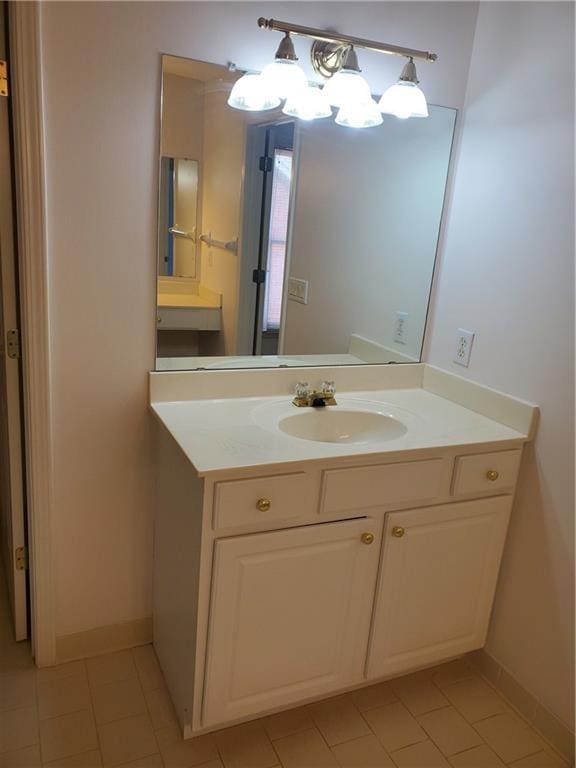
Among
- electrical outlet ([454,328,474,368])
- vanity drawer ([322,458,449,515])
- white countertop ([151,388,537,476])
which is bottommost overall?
vanity drawer ([322,458,449,515])

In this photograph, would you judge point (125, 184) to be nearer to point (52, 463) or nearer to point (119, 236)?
point (119, 236)

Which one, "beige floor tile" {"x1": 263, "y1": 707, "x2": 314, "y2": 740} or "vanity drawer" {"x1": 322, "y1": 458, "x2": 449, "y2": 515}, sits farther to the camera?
"beige floor tile" {"x1": 263, "y1": 707, "x2": 314, "y2": 740}

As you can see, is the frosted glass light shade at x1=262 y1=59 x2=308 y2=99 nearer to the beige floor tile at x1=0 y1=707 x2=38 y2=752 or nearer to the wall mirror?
the wall mirror

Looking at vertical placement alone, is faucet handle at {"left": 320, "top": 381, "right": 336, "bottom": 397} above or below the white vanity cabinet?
above

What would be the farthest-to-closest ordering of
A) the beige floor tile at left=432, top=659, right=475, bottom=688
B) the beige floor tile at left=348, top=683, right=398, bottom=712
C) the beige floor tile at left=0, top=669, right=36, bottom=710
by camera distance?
the beige floor tile at left=432, top=659, right=475, bottom=688 < the beige floor tile at left=348, top=683, right=398, bottom=712 < the beige floor tile at left=0, top=669, right=36, bottom=710

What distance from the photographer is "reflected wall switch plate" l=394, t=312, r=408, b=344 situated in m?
2.14

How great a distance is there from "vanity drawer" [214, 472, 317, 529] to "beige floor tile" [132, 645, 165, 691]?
Answer: 0.77m

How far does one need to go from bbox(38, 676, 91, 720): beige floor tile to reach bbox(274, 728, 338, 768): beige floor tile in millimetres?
578

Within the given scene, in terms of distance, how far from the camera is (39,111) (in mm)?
1487

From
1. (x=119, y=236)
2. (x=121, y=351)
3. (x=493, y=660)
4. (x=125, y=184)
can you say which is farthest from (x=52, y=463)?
(x=493, y=660)

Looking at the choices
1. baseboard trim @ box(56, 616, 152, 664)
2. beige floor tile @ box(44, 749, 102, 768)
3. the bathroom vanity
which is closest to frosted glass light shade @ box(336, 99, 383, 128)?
the bathroom vanity

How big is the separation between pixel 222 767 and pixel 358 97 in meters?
1.86

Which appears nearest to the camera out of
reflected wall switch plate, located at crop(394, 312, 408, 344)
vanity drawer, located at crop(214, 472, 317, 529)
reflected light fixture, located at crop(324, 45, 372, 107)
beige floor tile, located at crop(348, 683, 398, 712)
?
vanity drawer, located at crop(214, 472, 317, 529)

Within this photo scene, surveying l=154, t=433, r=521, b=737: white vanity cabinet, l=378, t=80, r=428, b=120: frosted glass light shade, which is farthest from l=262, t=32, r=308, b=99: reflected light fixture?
l=154, t=433, r=521, b=737: white vanity cabinet
